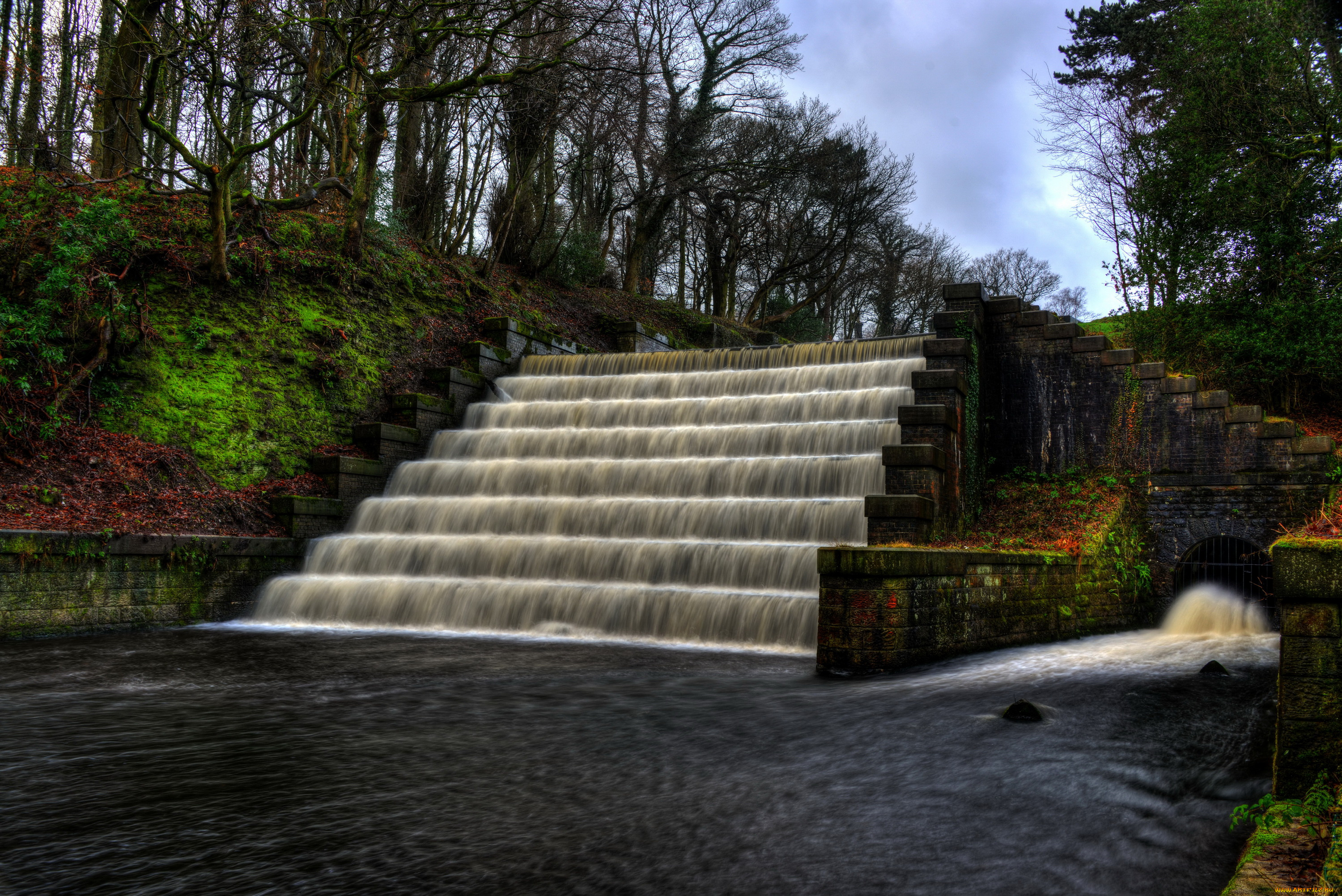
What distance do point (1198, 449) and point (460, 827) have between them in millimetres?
13127

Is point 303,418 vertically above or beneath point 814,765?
Answer: above

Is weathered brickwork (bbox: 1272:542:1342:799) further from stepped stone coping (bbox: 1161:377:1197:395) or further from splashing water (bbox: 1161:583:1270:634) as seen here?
stepped stone coping (bbox: 1161:377:1197:395)

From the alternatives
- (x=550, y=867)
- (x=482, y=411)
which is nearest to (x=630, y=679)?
(x=550, y=867)

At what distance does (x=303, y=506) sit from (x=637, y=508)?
15.3 ft

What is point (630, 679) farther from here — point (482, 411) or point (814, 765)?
point (482, 411)

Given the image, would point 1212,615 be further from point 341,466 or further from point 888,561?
point 341,466

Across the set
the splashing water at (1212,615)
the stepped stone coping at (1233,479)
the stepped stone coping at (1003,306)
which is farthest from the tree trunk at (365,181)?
the splashing water at (1212,615)

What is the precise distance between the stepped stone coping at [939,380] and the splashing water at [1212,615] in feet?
15.0

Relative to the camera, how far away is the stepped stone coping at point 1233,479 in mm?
12102

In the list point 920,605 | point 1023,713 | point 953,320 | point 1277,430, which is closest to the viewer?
point 1023,713

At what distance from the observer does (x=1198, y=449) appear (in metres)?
12.9

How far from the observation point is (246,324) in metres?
13.4

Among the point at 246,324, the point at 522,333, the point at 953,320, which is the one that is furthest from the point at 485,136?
the point at 953,320

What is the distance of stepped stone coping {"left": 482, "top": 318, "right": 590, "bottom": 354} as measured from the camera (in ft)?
57.4
